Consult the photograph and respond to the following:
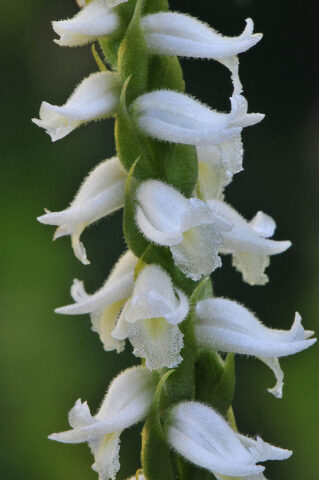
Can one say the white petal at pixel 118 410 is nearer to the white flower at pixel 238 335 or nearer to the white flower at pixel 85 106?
the white flower at pixel 238 335

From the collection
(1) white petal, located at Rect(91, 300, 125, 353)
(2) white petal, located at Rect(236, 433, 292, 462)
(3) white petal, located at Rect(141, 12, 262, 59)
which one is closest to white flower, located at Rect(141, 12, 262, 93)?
(3) white petal, located at Rect(141, 12, 262, 59)

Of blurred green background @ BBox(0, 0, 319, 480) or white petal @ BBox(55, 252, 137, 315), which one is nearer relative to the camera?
white petal @ BBox(55, 252, 137, 315)

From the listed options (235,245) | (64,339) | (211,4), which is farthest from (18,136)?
(235,245)

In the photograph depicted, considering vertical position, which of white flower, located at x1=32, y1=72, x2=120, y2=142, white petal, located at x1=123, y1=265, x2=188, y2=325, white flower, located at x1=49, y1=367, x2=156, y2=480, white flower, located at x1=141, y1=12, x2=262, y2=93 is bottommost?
white flower, located at x1=49, y1=367, x2=156, y2=480

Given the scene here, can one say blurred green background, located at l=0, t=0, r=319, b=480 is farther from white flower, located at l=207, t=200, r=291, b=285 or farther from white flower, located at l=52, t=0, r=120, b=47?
white flower, located at l=52, t=0, r=120, b=47

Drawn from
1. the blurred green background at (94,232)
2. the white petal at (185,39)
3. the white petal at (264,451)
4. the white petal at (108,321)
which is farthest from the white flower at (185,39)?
the blurred green background at (94,232)

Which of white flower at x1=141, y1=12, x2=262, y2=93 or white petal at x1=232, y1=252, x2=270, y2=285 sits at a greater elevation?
white flower at x1=141, y1=12, x2=262, y2=93

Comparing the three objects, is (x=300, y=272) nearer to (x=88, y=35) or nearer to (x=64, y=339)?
(x=64, y=339)

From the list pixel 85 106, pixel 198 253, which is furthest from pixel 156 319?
pixel 85 106

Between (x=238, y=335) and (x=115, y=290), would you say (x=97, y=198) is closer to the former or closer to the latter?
(x=115, y=290)
